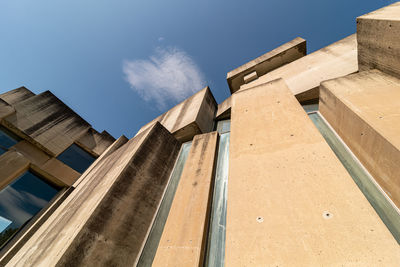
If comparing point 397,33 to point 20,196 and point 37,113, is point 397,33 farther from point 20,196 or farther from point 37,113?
point 37,113

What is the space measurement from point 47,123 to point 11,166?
3.42m

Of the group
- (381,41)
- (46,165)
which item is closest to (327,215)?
(381,41)

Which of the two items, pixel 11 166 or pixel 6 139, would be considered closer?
pixel 11 166

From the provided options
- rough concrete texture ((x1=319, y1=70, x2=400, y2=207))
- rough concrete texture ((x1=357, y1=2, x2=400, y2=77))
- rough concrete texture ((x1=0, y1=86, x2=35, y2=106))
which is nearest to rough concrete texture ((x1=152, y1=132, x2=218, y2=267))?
rough concrete texture ((x1=319, y1=70, x2=400, y2=207))

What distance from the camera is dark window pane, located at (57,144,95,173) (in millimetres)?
9352

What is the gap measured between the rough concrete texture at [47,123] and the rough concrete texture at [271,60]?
9.58 metres

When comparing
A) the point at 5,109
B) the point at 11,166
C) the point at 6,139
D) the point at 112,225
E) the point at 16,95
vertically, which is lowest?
the point at 112,225

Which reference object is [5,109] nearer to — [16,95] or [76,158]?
[16,95]

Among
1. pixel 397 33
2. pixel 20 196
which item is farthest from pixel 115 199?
pixel 20 196

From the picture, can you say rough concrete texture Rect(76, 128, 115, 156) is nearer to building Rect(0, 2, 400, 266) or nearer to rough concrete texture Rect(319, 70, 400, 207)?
building Rect(0, 2, 400, 266)

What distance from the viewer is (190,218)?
2650mm

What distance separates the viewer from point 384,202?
1.76 m

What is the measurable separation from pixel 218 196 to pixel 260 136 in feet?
4.23

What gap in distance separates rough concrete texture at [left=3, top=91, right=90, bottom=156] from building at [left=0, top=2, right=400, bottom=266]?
16.4 feet
